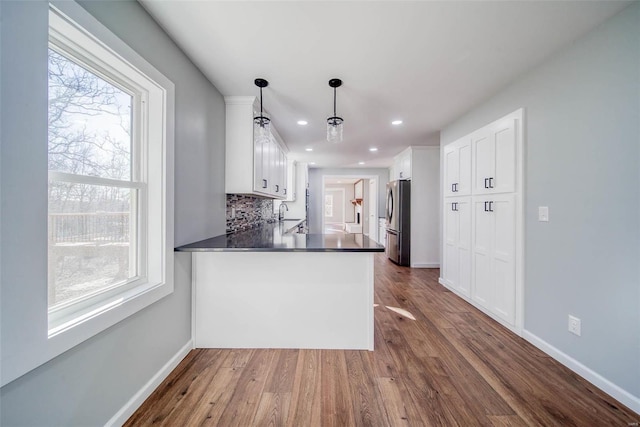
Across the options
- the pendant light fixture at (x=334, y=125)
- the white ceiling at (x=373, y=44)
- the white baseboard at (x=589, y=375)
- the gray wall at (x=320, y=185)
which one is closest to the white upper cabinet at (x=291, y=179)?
the gray wall at (x=320, y=185)

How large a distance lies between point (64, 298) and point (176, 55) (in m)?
1.68

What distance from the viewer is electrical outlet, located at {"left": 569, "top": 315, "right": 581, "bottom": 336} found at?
1836mm

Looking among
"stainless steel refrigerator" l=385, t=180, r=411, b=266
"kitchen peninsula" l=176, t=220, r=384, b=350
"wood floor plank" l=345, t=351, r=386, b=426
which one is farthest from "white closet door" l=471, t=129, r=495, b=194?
"wood floor plank" l=345, t=351, r=386, b=426

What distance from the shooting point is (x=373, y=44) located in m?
1.85

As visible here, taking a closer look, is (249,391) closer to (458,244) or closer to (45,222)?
(45,222)

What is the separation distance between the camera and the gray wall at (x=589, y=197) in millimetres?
1541

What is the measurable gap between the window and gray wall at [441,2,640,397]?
284 cm

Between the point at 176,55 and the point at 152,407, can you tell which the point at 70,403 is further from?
the point at 176,55

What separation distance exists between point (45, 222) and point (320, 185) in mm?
6843

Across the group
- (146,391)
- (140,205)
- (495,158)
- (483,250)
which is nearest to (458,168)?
(495,158)

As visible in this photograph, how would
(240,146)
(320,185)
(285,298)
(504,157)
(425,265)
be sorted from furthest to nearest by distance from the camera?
(320,185) → (425,265) → (240,146) → (504,157) → (285,298)

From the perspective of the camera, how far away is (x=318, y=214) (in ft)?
25.4

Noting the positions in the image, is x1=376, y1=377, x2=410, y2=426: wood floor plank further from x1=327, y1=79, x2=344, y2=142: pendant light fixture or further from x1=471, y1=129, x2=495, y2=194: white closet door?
x1=471, y1=129, x2=495, y2=194: white closet door

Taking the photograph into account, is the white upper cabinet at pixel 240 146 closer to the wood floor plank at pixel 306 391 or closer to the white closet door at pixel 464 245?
the wood floor plank at pixel 306 391
